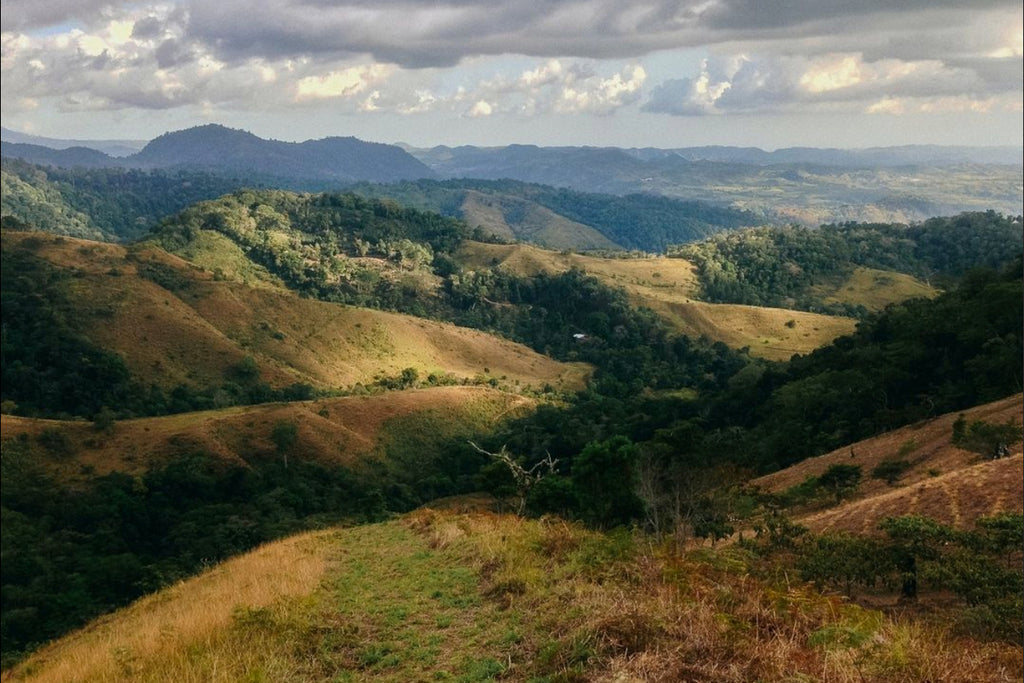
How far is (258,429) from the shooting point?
68.4m

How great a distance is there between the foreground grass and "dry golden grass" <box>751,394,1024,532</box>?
42.8 feet

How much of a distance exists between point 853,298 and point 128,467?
498ft

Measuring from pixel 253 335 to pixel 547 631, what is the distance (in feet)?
338

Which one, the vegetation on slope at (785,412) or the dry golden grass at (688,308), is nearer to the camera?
the vegetation on slope at (785,412)

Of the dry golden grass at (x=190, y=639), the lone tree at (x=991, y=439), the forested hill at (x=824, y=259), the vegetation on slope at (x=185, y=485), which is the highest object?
the dry golden grass at (x=190, y=639)

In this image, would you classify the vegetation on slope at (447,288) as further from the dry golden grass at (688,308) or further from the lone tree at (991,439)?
the lone tree at (991,439)

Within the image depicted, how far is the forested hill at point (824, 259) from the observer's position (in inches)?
6609

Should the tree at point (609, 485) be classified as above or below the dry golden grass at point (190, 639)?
below

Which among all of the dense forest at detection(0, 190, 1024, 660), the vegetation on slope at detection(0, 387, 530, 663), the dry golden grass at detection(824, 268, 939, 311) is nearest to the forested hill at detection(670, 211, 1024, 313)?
the dry golden grass at detection(824, 268, 939, 311)

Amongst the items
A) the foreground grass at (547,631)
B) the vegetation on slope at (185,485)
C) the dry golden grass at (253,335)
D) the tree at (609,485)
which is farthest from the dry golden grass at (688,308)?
the foreground grass at (547,631)

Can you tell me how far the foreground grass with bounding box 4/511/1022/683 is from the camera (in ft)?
23.5

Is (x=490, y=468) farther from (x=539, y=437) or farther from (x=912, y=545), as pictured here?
(x=539, y=437)

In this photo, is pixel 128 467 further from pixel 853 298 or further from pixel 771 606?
pixel 853 298

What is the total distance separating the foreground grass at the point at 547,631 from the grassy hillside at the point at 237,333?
274 feet
